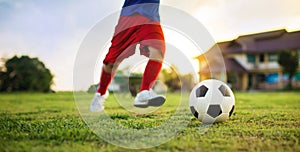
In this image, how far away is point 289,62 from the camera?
18.3 m

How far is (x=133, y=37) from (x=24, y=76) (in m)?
Result: 10.8

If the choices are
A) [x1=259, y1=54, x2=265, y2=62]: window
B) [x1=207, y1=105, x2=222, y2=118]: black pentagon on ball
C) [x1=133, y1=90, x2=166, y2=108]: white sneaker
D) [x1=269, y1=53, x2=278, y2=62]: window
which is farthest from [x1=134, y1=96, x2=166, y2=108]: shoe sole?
[x1=259, y1=54, x2=265, y2=62]: window

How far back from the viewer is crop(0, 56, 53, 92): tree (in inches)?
457

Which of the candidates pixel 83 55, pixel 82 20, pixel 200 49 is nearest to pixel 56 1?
pixel 82 20

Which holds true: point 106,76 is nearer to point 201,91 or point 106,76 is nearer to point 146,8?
point 146,8

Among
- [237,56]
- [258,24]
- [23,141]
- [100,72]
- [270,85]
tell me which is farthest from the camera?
[237,56]

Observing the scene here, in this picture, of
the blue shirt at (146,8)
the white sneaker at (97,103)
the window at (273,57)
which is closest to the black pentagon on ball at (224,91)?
the blue shirt at (146,8)

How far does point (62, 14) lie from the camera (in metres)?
4.95

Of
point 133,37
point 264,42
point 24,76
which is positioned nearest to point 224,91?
point 133,37

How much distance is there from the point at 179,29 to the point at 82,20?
206 centimetres

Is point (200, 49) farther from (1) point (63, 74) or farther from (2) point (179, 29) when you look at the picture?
(1) point (63, 74)

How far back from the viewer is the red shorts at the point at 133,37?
2715mm

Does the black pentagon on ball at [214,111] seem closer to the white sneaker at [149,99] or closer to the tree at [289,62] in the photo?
the white sneaker at [149,99]

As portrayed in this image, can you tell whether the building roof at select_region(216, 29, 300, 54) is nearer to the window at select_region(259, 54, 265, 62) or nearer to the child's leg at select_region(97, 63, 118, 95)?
the window at select_region(259, 54, 265, 62)
